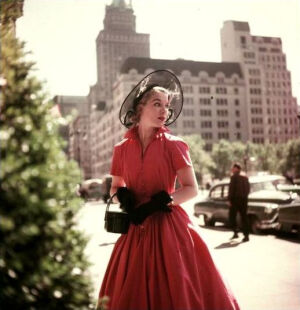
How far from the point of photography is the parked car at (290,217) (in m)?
8.53

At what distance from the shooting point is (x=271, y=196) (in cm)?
995

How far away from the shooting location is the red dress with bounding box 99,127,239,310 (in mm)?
2533

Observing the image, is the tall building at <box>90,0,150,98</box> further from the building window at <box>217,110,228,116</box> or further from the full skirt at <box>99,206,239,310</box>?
the full skirt at <box>99,206,239,310</box>

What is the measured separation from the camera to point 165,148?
2883mm

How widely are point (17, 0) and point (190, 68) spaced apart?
313 ft

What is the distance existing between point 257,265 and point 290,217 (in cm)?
279

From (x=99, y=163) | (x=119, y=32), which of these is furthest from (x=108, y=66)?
(x=99, y=163)

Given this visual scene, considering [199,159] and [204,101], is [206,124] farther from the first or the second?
[199,159]

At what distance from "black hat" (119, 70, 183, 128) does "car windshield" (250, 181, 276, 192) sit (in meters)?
7.75

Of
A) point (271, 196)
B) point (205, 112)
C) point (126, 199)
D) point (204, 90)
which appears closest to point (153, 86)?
point (126, 199)

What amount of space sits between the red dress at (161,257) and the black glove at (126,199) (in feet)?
0.28

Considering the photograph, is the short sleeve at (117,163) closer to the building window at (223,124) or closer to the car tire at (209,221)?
the car tire at (209,221)

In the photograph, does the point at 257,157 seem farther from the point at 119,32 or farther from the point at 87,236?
the point at 119,32

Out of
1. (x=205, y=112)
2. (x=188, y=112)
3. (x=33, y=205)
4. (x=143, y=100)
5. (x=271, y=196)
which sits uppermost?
(x=205, y=112)
